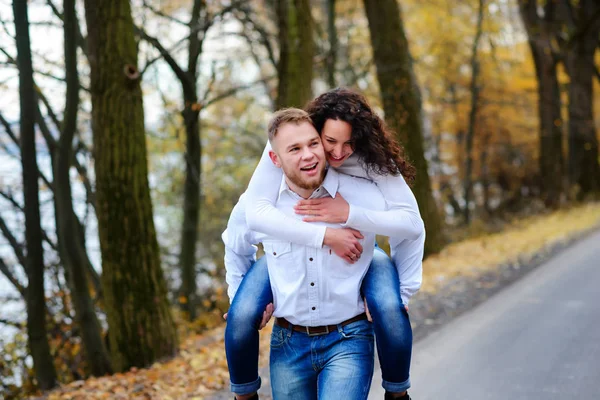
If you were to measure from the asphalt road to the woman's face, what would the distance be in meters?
2.94

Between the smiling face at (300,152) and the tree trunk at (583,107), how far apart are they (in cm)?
2198

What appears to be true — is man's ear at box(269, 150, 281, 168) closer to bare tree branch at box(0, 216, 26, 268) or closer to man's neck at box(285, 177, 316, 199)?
man's neck at box(285, 177, 316, 199)

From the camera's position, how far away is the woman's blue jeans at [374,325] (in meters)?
3.09

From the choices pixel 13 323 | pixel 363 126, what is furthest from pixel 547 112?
pixel 363 126

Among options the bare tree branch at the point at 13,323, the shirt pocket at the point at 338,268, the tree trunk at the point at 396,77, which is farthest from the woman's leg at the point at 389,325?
the tree trunk at the point at 396,77

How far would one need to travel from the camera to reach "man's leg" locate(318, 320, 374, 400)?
9.72 ft

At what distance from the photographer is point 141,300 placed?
7574mm

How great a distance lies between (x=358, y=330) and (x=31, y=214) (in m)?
5.59

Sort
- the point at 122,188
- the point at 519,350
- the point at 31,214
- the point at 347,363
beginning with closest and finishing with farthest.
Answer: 1. the point at 347,363
2. the point at 519,350
3. the point at 122,188
4. the point at 31,214

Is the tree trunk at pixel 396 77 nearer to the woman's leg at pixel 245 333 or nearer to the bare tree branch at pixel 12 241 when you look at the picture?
the bare tree branch at pixel 12 241

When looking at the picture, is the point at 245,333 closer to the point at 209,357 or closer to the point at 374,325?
the point at 374,325

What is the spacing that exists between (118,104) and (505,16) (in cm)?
1930

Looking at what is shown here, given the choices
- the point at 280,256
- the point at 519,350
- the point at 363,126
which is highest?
the point at 363,126

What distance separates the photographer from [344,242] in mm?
3041
